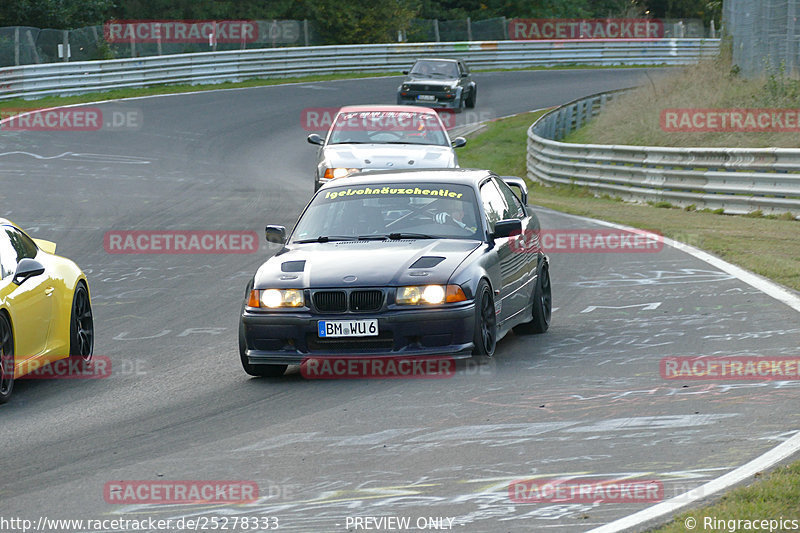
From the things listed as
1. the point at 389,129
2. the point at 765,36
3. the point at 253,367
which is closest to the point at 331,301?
the point at 253,367

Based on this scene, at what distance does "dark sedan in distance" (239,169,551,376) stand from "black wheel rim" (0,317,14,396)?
1.58 metres

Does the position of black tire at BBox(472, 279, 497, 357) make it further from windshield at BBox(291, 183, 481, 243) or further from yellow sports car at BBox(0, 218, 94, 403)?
yellow sports car at BBox(0, 218, 94, 403)

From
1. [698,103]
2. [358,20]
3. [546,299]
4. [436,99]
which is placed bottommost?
[436,99]

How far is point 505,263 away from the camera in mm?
10180

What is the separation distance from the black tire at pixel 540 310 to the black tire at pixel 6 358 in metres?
4.30

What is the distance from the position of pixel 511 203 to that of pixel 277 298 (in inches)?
118

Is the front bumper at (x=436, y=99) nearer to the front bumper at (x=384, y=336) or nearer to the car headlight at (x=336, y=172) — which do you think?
the car headlight at (x=336, y=172)

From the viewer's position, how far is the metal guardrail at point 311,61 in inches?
1499

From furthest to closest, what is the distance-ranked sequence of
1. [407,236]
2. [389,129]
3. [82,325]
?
[389,129], [82,325], [407,236]

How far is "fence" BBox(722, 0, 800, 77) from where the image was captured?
29.5 m

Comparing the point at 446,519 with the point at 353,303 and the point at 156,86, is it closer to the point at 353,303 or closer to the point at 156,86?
the point at 353,303

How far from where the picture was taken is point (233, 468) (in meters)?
6.62

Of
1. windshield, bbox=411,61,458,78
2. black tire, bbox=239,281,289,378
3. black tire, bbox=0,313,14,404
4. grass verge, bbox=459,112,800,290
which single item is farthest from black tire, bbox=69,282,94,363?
windshield, bbox=411,61,458,78

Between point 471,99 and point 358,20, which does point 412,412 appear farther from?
point 358,20
